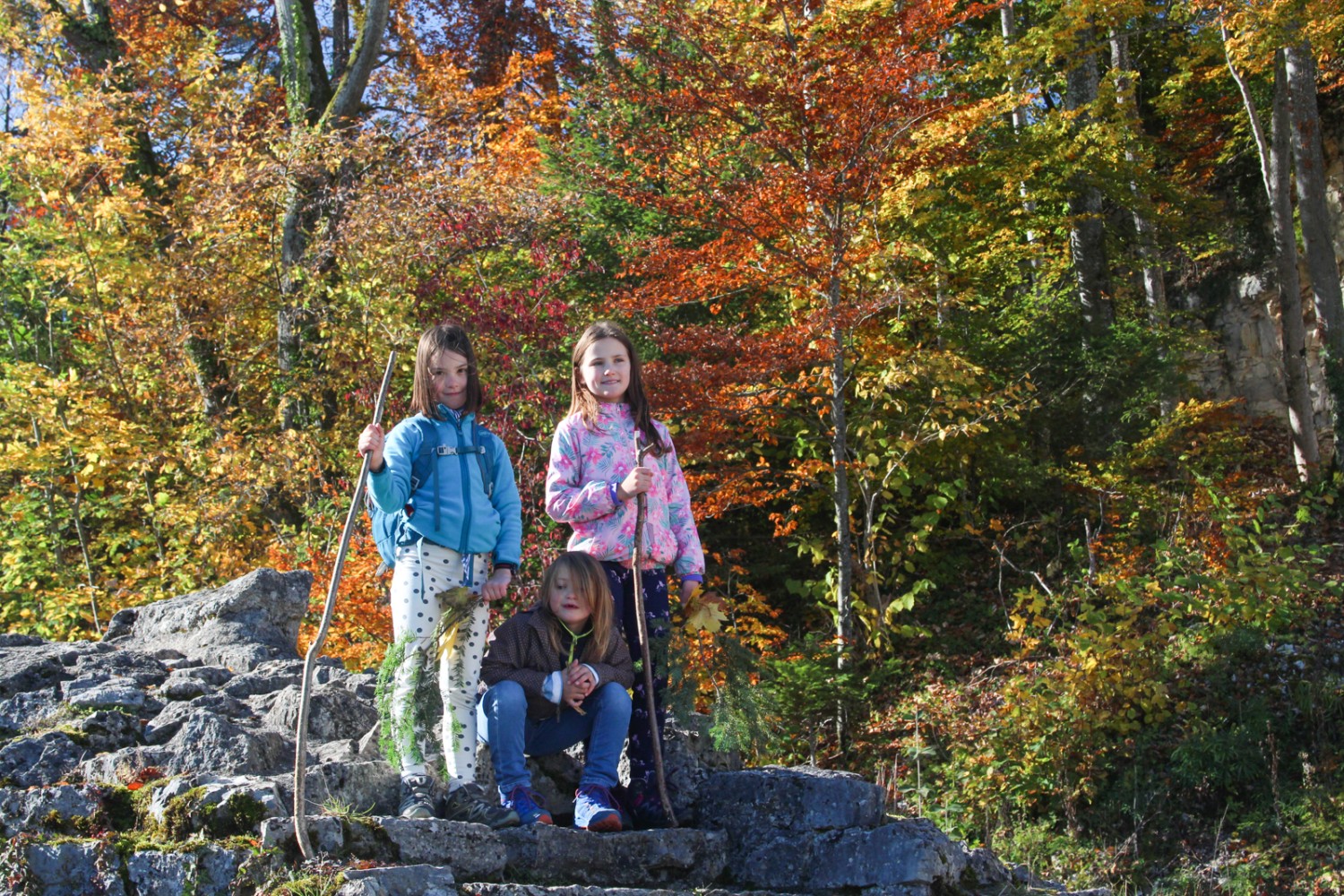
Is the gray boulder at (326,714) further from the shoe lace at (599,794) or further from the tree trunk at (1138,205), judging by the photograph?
the tree trunk at (1138,205)

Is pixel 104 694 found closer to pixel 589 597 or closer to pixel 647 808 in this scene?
pixel 589 597

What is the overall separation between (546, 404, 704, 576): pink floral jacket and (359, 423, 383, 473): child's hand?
58cm

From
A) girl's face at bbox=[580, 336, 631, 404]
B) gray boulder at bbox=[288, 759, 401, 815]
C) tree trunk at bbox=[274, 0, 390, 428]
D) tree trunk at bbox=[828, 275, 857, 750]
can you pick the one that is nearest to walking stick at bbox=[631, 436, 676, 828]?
girl's face at bbox=[580, 336, 631, 404]

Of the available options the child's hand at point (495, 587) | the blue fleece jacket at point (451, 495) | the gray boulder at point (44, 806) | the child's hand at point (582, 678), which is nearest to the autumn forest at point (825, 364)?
the blue fleece jacket at point (451, 495)

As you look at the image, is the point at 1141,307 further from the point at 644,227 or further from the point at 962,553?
the point at 644,227

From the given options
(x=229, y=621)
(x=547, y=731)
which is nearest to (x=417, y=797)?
(x=547, y=731)

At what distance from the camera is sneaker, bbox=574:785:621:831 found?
3504mm

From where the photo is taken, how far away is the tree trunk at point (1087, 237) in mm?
10211

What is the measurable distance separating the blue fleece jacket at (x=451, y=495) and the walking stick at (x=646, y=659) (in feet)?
1.31

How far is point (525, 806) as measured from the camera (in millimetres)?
3445

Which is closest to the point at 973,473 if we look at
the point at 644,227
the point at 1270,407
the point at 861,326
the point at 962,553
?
the point at 962,553

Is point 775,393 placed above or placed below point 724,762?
above

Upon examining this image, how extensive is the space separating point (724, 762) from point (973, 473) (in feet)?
20.0

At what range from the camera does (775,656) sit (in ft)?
26.9
